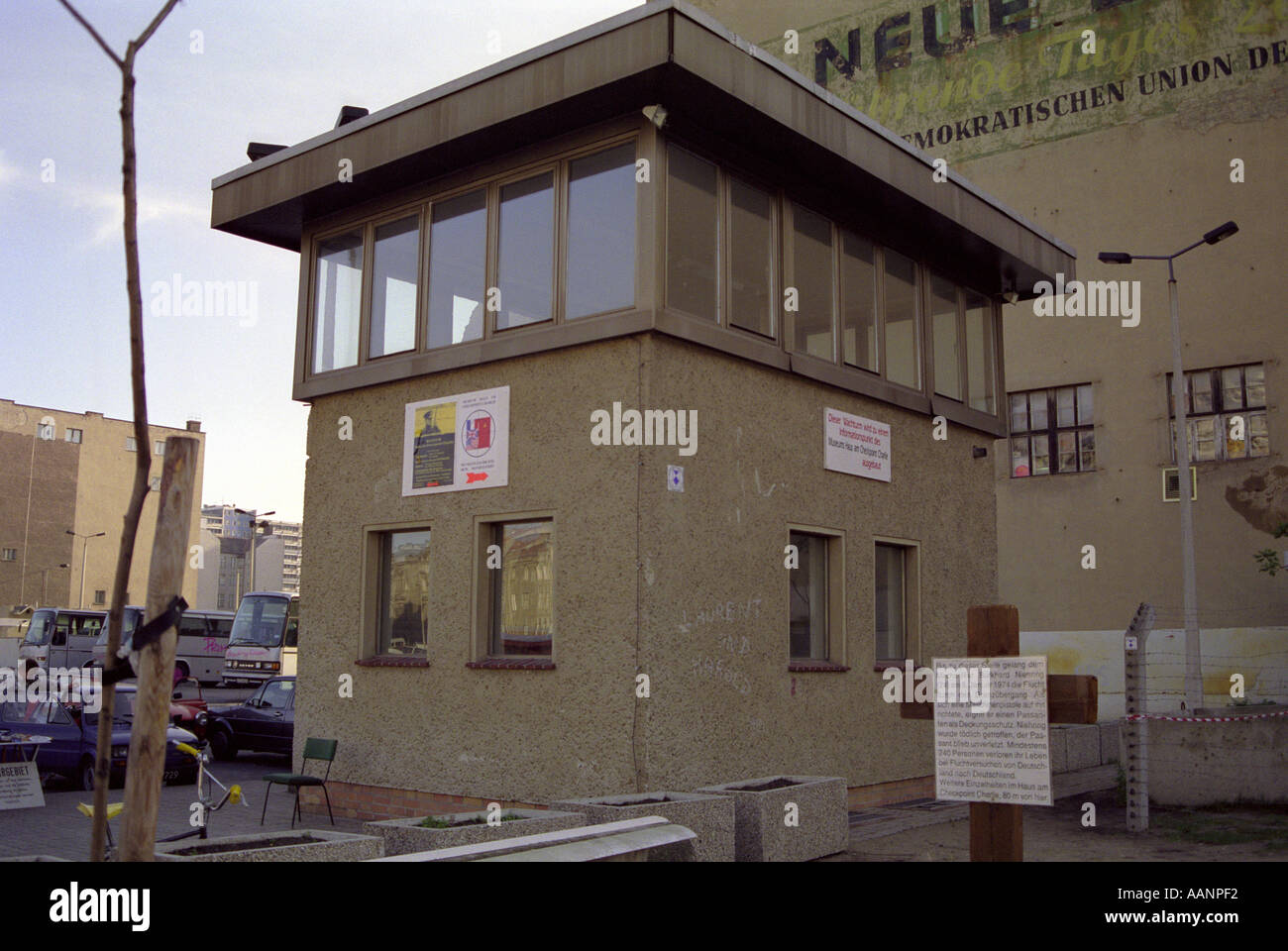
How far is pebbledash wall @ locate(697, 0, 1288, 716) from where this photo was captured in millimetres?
26359

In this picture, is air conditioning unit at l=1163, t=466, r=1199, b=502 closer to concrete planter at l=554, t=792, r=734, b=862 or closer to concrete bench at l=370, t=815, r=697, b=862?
concrete planter at l=554, t=792, r=734, b=862

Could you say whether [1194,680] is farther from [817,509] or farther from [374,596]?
[374,596]

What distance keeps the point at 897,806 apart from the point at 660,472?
204 inches

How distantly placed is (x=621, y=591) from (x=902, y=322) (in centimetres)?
581

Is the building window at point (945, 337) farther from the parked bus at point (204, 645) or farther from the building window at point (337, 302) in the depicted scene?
the parked bus at point (204, 645)

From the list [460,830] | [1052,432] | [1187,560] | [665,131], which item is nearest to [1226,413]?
[1052,432]

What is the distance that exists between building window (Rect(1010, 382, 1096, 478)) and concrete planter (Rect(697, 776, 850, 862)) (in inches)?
827

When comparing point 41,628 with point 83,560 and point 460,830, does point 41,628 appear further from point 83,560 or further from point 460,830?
point 83,560

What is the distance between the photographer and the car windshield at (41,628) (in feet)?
140

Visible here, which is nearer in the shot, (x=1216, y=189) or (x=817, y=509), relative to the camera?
(x=817, y=509)

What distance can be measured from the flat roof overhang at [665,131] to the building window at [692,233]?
0.89ft
